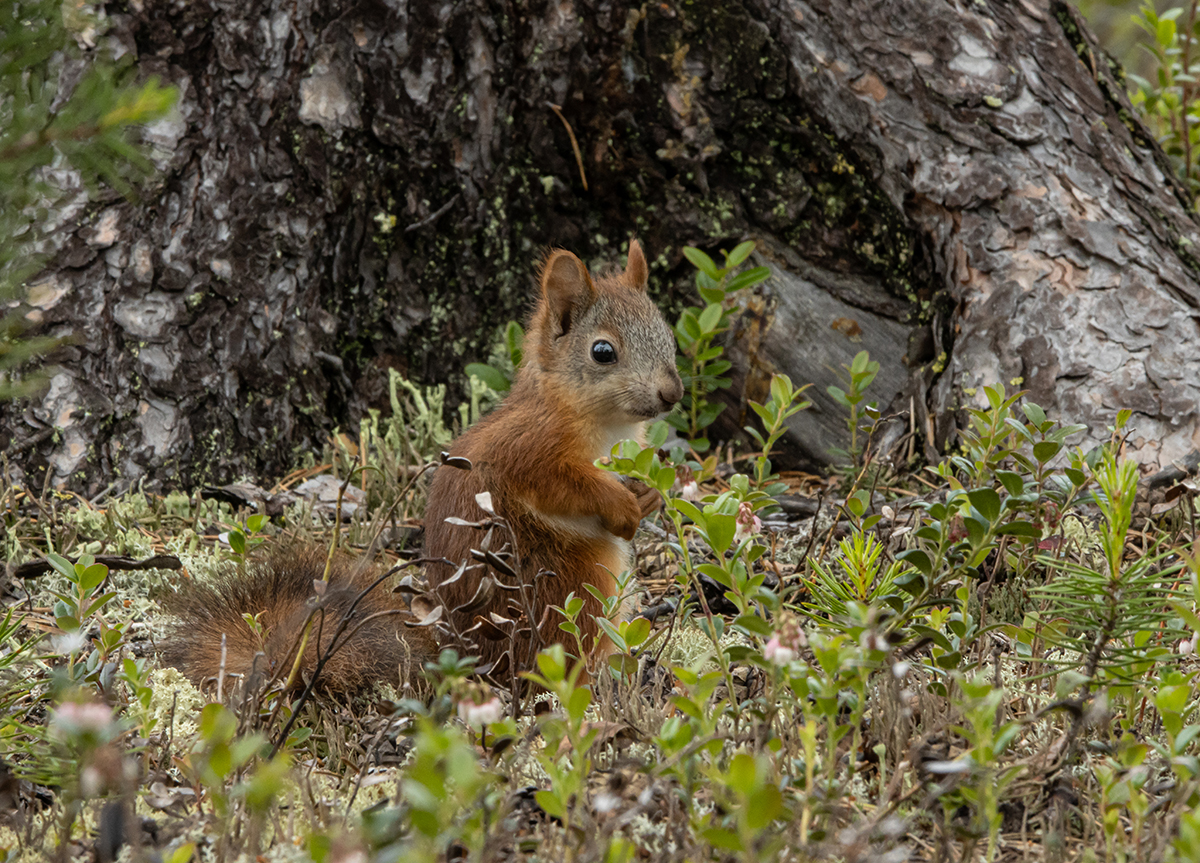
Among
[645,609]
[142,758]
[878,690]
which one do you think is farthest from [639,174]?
[142,758]

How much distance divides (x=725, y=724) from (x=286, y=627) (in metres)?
1.01

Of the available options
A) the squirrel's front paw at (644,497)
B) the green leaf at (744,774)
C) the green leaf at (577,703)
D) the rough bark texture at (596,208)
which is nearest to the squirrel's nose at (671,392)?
the squirrel's front paw at (644,497)

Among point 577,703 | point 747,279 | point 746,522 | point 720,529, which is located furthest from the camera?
point 747,279

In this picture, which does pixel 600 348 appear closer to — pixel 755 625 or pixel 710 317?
pixel 710 317

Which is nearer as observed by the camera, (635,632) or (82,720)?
(82,720)

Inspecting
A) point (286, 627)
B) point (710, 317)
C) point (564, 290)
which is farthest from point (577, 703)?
point (710, 317)

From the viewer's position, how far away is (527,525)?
2.82 meters

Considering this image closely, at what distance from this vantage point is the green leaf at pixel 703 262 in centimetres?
403

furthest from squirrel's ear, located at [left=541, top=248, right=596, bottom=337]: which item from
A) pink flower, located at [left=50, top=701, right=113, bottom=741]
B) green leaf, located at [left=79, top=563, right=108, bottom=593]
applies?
pink flower, located at [left=50, top=701, right=113, bottom=741]

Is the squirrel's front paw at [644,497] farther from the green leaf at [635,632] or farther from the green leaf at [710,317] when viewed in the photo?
the green leaf at [710,317]

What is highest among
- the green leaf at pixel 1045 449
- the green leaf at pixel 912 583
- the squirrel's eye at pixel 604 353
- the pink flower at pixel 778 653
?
the pink flower at pixel 778 653

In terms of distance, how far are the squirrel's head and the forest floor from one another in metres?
0.36

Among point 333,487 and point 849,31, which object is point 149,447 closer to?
point 333,487

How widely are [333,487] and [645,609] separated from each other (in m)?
1.42
